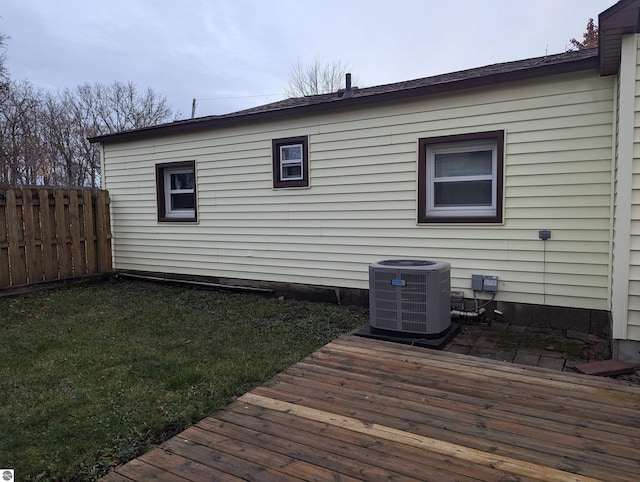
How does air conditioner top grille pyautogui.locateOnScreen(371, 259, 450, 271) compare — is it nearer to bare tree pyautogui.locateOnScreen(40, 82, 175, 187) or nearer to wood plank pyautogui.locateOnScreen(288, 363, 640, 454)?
wood plank pyautogui.locateOnScreen(288, 363, 640, 454)

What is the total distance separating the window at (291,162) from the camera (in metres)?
6.14

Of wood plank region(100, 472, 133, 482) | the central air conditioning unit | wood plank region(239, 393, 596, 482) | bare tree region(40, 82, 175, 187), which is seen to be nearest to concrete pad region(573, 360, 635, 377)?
the central air conditioning unit

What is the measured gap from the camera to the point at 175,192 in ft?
25.4

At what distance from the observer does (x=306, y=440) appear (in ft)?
7.22

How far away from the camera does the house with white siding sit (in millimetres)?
4070

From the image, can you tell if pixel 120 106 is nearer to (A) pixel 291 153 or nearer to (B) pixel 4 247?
(B) pixel 4 247

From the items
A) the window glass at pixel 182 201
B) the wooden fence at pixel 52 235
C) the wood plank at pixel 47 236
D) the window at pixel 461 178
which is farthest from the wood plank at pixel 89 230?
the window at pixel 461 178

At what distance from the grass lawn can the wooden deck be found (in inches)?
15.1

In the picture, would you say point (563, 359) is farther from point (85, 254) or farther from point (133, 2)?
point (133, 2)

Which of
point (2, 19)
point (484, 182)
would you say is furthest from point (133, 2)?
point (484, 182)

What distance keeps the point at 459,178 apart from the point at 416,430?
357 centimetres

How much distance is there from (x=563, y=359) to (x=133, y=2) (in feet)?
40.8

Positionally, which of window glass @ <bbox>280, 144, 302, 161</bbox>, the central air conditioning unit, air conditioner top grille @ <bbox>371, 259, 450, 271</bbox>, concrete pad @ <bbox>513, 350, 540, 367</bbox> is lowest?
concrete pad @ <bbox>513, 350, 540, 367</bbox>

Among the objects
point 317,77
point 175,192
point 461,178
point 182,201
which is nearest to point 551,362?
point 461,178
